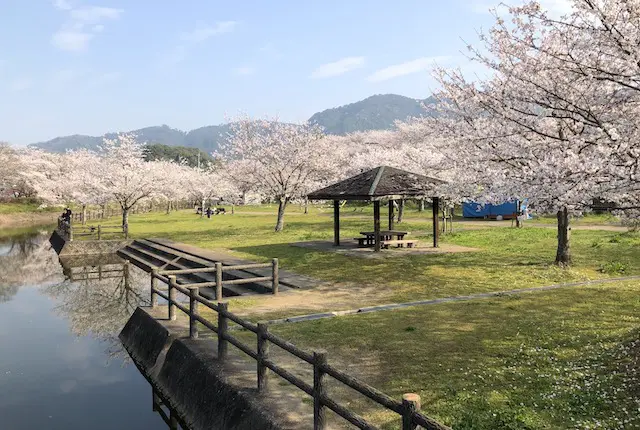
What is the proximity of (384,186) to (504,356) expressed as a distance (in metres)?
13.9

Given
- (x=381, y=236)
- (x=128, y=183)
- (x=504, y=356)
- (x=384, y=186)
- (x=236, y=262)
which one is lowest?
(x=504, y=356)

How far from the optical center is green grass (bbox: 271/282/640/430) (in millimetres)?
6395

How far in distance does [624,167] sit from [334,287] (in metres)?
9.09

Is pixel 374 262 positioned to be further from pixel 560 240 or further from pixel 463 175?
pixel 560 240

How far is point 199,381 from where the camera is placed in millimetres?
8789

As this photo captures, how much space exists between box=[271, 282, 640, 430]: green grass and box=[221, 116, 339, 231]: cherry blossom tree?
23931 millimetres

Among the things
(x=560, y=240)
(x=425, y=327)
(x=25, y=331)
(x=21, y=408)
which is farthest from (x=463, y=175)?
(x=25, y=331)

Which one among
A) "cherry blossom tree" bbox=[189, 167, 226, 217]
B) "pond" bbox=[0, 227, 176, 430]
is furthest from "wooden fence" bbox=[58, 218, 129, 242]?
"cherry blossom tree" bbox=[189, 167, 226, 217]

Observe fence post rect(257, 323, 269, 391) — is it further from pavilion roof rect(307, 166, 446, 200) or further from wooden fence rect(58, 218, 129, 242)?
wooden fence rect(58, 218, 129, 242)

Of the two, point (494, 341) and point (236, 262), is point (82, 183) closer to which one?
point (236, 262)

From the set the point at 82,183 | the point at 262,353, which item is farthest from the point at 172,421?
the point at 82,183

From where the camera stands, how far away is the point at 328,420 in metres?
6.38

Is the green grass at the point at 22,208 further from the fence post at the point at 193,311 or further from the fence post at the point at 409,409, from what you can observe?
the fence post at the point at 409,409

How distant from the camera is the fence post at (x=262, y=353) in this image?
7.21 metres
